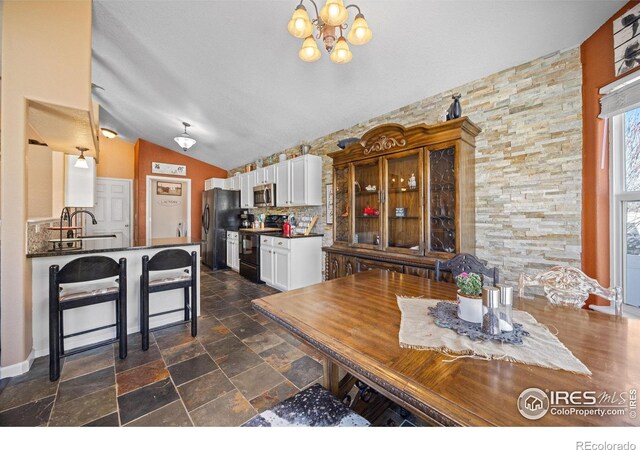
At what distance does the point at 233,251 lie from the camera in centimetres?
534

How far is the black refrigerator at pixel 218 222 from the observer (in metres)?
5.57

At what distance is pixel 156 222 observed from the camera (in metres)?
6.41

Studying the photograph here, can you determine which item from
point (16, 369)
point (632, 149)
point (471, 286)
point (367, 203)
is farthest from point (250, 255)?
point (632, 149)

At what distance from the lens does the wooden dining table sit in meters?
0.59

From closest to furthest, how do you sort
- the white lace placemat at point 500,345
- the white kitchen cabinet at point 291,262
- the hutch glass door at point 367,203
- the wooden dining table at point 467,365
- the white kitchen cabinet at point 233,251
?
Answer: the wooden dining table at point 467,365 < the white lace placemat at point 500,345 < the hutch glass door at point 367,203 < the white kitchen cabinet at point 291,262 < the white kitchen cabinet at point 233,251

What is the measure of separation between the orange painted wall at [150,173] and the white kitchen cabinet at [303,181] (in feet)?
11.5

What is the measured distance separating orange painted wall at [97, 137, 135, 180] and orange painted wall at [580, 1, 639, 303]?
26.7ft

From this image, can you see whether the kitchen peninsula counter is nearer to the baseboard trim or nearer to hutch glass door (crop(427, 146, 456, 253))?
the baseboard trim

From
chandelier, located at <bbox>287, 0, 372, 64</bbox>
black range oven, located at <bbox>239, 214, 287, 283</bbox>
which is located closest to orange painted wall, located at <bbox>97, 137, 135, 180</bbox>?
black range oven, located at <bbox>239, 214, 287, 283</bbox>

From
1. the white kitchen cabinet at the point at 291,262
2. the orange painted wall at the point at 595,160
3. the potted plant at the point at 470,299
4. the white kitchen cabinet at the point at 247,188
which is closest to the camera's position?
the potted plant at the point at 470,299

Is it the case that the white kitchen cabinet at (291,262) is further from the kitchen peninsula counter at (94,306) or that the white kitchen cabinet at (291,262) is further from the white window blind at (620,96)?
the white window blind at (620,96)

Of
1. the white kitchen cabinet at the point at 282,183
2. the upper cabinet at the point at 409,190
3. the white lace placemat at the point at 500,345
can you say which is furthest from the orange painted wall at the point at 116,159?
the white lace placemat at the point at 500,345

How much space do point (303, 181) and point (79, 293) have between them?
2.92 metres
